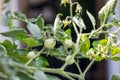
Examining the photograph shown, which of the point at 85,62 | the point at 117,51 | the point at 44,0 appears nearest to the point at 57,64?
the point at 85,62

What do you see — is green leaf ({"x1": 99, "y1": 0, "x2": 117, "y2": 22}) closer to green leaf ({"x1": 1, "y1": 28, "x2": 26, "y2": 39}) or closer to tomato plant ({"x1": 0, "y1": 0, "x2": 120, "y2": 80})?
tomato plant ({"x1": 0, "y1": 0, "x2": 120, "y2": 80})

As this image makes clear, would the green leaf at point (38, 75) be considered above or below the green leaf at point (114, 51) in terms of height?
below

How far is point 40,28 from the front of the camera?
1.49 feet

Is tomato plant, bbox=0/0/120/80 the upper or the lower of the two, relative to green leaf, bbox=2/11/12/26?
lower

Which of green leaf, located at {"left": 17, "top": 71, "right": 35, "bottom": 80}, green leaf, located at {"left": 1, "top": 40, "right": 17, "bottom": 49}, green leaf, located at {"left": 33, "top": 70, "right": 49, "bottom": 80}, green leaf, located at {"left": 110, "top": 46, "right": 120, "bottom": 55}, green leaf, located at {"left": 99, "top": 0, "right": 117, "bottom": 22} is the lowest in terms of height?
green leaf, located at {"left": 17, "top": 71, "right": 35, "bottom": 80}

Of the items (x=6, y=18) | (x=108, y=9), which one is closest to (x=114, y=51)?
(x=108, y=9)

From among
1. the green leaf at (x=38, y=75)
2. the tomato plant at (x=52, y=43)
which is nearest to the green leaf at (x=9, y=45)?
the tomato plant at (x=52, y=43)

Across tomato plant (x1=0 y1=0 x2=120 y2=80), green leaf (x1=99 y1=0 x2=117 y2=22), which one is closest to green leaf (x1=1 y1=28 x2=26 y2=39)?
tomato plant (x1=0 y1=0 x2=120 y2=80)

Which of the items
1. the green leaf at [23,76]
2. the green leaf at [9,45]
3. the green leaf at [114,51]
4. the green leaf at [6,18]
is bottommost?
the green leaf at [23,76]

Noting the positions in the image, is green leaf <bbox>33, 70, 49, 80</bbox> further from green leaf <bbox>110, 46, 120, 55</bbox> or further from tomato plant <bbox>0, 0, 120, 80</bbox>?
green leaf <bbox>110, 46, 120, 55</bbox>

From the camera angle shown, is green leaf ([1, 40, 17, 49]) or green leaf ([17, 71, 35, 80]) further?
green leaf ([1, 40, 17, 49])

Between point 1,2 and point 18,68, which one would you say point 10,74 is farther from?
point 1,2

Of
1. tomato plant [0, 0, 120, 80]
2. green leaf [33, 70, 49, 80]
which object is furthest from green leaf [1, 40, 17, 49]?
green leaf [33, 70, 49, 80]

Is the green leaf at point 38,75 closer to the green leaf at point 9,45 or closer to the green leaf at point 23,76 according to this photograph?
the green leaf at point 23,76
